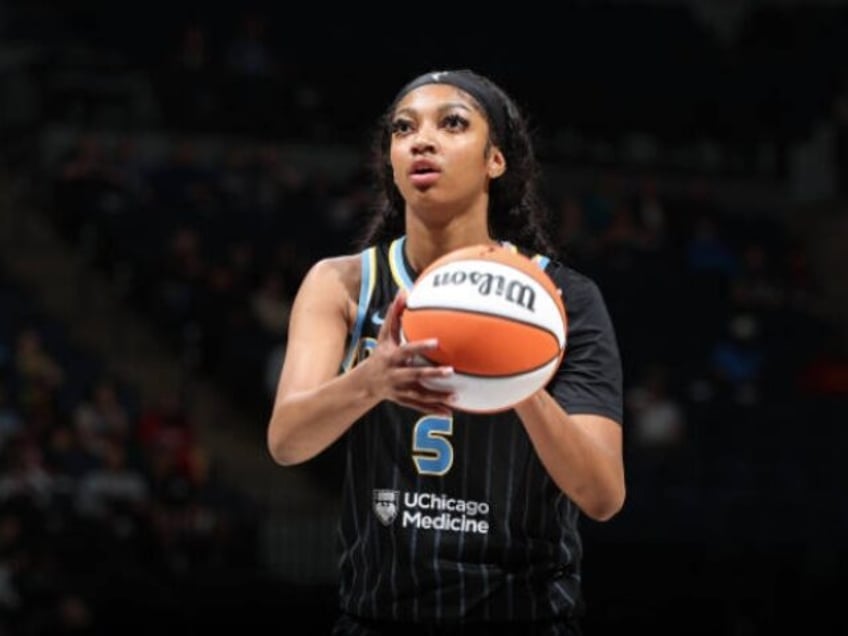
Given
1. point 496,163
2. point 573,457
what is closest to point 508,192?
point 496,163

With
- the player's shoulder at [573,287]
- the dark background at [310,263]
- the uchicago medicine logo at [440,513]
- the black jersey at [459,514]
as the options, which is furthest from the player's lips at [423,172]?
the dark background at [310,263]

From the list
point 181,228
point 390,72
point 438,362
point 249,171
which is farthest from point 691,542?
point 438,362

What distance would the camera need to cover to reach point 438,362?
3420mm

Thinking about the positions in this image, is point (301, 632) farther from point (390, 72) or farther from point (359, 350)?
point (390, 72)

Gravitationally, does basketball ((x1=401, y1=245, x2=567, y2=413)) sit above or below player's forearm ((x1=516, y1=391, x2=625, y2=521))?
above

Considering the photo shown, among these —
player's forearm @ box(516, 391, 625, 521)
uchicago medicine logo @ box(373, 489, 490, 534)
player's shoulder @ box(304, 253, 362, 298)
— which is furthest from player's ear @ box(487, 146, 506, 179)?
uchicago medicine logo @ box(373, 489, 490, 534)

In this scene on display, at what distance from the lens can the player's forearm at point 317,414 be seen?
139 inches

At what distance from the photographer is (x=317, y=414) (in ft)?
12.0

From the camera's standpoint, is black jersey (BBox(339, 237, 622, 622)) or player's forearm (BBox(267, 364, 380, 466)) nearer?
player's forearm (BBox(267, 364, 380, 466))

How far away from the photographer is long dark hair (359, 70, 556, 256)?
411cm

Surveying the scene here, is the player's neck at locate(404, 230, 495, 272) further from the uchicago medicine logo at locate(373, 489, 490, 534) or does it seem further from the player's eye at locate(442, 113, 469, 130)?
the uchicago medicine logo at locate(373, 489, 490, 534)

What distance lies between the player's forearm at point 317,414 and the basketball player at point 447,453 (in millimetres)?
12

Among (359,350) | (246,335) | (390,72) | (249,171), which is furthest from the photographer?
(390,72)

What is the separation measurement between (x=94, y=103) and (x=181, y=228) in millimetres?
2989
